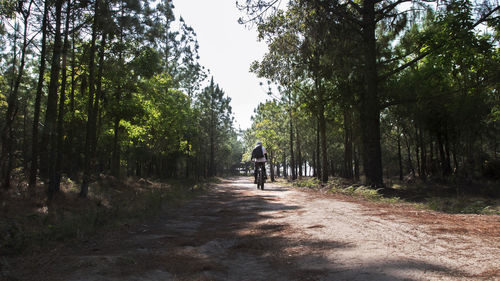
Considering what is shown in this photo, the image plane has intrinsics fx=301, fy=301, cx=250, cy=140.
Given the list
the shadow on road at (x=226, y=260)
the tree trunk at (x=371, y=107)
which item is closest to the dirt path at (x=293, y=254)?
the shadow on road at (x=226, y=260)

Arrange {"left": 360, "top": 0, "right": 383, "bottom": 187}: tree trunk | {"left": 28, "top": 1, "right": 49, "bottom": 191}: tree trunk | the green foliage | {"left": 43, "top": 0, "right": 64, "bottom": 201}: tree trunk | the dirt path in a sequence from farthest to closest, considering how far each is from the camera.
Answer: {"left": 360, "top": 0, "right": 383, "bottom": 187}: tree trunk → {"left": 28, "top": 1, "right": 49, "bottom": 191}: tree trunk → {"left": 43, "top": 0, "right": 64, "bottom": 201}: tree trunk → the green foliage → the dirt path

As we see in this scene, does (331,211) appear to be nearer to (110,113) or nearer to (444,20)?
(444,20)

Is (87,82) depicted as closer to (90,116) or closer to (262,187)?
(90,116)

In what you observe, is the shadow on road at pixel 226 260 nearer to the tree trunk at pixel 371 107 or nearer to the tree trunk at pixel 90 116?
the tree trunk at pixel 90 116

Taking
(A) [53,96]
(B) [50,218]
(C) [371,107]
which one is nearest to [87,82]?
(A) [53,96]

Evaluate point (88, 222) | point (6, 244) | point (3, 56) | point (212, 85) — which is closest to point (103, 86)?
point (3, 56)

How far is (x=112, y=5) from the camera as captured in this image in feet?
38.0

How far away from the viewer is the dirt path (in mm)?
2869

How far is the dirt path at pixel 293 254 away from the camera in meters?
2.87

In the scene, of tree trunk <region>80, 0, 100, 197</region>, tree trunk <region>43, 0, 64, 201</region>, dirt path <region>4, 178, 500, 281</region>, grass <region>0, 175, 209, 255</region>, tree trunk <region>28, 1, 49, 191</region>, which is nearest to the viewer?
dirt path <region>4, 178, 500, 281</region>

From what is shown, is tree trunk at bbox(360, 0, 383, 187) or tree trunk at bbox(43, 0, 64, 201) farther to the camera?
tree trunk at bbox(360, 0, 383, 187)

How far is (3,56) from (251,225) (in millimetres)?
21457

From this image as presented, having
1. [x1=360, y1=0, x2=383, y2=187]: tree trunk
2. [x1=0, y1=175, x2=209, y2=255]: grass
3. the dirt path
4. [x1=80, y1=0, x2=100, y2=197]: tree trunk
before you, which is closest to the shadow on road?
the dirt path

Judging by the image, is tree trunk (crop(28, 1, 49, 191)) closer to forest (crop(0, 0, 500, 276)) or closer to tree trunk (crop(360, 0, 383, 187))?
forest (crop(0, 0, 500, 276))
